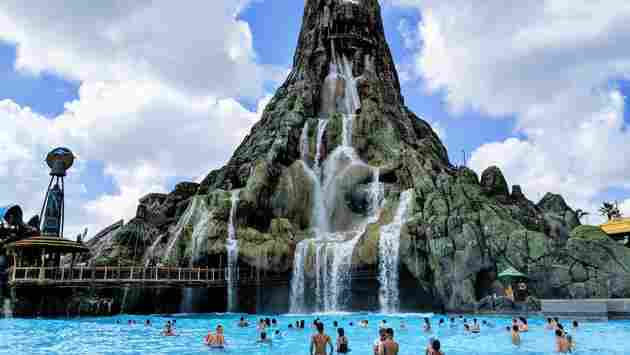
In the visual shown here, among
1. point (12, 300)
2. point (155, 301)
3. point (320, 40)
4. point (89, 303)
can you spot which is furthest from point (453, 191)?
point (320, 40)

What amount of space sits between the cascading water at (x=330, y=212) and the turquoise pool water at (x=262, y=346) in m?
7.91

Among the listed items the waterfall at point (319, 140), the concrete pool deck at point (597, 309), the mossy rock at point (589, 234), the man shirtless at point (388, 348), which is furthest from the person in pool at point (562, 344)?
the waterfall at point (319, 140)

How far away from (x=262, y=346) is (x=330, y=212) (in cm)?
3281

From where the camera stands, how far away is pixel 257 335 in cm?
2912

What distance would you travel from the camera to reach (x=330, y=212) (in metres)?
56.9

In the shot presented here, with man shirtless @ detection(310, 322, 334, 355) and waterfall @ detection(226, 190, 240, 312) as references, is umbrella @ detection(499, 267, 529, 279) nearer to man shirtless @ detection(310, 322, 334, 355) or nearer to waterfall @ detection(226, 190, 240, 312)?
waterfall @ detection(226, 190, 240, 312)

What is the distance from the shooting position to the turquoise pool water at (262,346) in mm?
22344

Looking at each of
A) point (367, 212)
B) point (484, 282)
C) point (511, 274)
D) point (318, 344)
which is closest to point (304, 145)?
point (367, 212)

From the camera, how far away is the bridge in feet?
133

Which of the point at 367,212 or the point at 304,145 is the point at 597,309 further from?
the point at 304,145

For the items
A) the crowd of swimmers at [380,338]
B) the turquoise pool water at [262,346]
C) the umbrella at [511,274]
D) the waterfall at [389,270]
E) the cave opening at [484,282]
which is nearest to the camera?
the crowd of swimmers at [380,338]

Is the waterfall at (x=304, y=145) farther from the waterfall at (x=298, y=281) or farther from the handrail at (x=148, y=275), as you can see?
the handrail at (x=148, y=275)

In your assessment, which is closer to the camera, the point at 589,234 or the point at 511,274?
the point at 511,274

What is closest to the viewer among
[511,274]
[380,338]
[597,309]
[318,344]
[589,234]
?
[380,338]
